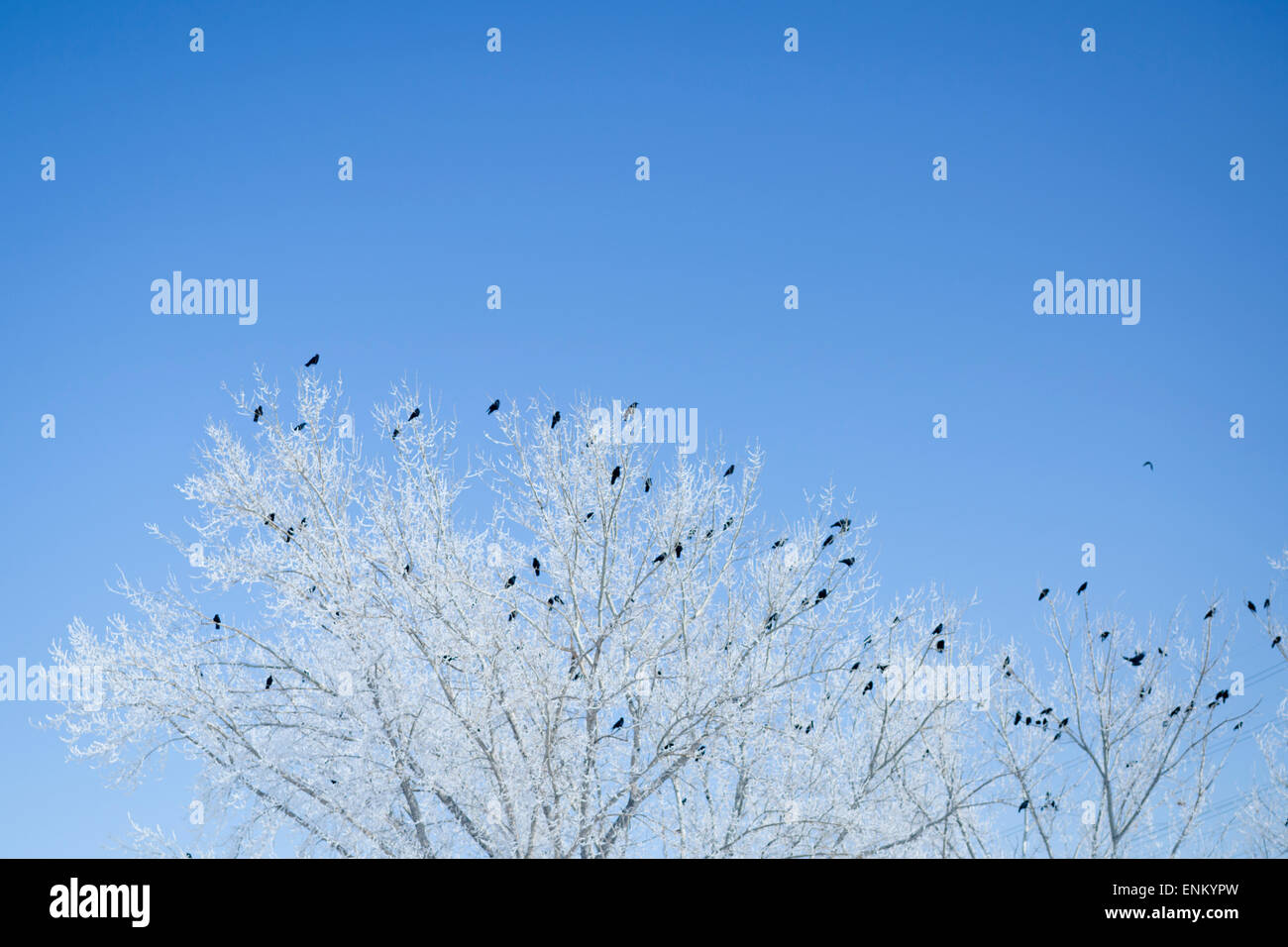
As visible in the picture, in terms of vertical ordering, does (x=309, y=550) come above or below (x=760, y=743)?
above

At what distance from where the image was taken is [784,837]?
14.2 metres

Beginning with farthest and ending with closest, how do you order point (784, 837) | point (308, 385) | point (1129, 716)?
point (1129, 716) → point (308, 385) → point (784, 837)
